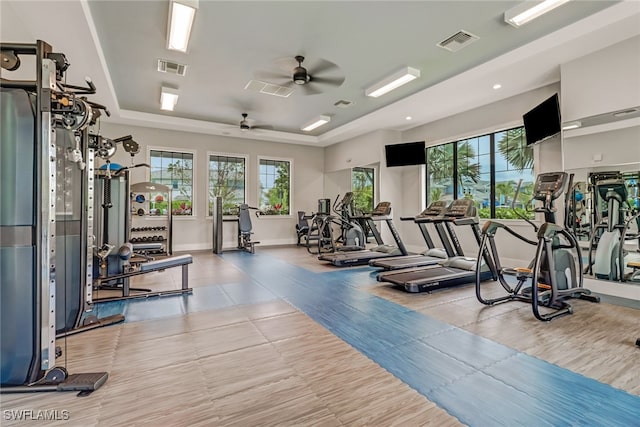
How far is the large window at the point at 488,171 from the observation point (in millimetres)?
6150

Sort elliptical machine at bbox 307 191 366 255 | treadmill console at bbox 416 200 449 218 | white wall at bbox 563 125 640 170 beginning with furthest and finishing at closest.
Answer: elliptical machine at bbox 307 191 366 255, treadmill console at bbox 416 200 449 218, white wall at bbox 563 125 640 170

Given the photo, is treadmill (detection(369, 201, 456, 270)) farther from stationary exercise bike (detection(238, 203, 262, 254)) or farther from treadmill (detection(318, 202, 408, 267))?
stationary exercise bike (detection(238, 203, 262, 254))

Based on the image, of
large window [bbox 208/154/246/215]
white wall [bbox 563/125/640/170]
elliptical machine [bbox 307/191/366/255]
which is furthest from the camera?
large window [bbox 208/154/246/215]

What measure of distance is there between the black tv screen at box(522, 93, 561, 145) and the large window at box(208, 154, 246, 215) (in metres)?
7.35

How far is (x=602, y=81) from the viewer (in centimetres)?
422

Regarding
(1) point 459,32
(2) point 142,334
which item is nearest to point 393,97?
(1) point 459,32

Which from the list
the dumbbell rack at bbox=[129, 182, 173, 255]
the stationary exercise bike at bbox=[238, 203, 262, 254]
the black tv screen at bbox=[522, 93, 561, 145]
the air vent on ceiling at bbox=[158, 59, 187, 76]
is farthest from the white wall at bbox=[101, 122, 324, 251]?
the black tv screen at bbox=[522, 93, 561, 145]

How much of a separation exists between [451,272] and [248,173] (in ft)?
22.2

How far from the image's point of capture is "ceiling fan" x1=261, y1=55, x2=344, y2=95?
505 cm

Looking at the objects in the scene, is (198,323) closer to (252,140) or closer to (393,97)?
(393,97)

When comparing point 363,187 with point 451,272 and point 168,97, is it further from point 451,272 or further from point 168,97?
point 168,97

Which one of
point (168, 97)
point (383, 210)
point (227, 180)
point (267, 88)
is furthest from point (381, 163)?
point (168, 97)

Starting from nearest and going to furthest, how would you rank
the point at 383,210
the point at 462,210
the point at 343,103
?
the point at 462,210
the point at 383,210
the point at 343,103

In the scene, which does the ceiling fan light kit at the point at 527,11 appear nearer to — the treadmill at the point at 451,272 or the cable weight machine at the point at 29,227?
the treadmill at the point at 451,272
